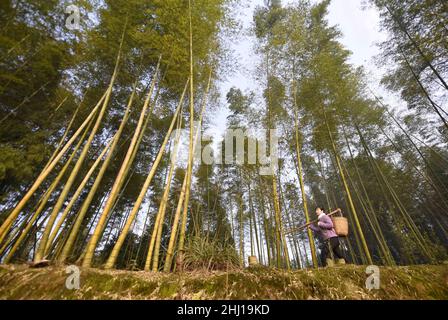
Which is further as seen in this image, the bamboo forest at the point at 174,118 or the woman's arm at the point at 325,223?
the woman's arm at the point at 325,223

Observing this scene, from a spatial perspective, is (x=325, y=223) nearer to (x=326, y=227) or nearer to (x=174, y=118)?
(x=326, y=227)

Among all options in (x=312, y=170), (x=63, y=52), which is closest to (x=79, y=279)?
(x=63, y=52)

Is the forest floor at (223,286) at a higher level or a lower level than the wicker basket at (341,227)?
lower

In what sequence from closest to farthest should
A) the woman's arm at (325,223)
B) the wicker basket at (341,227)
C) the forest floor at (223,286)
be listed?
the forest floor at (223,286)
the wicker basket at (341,227)
the woman's arm at (325,223)

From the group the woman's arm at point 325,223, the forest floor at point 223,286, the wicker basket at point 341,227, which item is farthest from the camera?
the woman's arm at point 325,223

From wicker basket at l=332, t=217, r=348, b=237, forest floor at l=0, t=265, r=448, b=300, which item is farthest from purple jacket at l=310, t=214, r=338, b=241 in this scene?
forest floor at l=0, t=265, r=448, b=300

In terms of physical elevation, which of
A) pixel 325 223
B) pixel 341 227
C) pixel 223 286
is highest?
pixel 325 223

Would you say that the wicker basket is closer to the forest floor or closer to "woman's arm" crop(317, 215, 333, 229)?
"woman's arm" crop(317, 215, 333, 229)

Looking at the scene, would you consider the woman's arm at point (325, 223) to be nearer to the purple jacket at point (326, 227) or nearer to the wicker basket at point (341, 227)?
the purple jacket at point (326, 227)

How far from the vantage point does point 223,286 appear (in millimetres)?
1208

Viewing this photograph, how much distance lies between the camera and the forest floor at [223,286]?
1138 mm

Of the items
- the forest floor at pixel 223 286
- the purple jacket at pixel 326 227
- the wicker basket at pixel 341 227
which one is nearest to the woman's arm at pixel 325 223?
the purple jacket at pixel 326 227

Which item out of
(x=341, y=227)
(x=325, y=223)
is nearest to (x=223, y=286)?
(x=341, y=227)

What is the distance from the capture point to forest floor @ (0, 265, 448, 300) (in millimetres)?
1138
